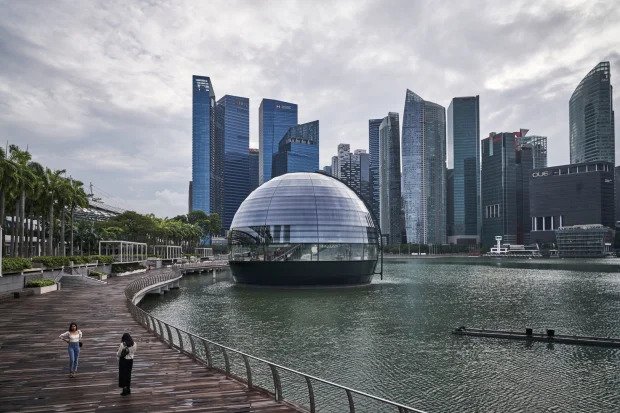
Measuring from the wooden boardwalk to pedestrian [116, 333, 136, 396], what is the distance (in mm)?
408

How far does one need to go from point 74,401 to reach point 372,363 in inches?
733

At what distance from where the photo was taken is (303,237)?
88688 mm

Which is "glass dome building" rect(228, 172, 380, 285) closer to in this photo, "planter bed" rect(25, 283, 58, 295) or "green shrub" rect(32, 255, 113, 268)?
"green shrub" rect(32, 255, 113, 268)

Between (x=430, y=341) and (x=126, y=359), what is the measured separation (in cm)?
2640

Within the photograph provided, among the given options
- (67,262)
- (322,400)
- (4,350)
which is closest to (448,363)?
(322,400)

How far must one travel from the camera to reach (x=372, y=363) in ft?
102

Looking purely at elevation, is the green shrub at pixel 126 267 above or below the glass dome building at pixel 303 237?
below

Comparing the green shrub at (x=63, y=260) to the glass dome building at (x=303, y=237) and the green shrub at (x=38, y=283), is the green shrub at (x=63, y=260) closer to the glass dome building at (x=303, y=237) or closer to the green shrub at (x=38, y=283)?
the green shrub at (x=38, y=283)

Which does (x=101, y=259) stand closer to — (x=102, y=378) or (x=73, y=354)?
(x=73, y=354)

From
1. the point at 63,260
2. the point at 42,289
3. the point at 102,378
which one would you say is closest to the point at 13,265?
the point at 42,289

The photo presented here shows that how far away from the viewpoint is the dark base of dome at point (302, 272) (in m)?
86.2

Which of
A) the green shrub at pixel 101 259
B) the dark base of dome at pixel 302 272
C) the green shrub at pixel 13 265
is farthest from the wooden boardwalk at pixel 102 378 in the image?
the green shrub at pixel 101 259

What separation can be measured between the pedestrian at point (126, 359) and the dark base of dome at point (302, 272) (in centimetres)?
6800

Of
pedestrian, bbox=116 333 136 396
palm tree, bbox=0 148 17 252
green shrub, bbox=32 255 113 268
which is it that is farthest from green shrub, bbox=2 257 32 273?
pedestrian, bbox=116 333 136 396
